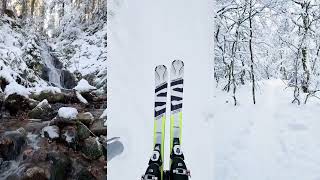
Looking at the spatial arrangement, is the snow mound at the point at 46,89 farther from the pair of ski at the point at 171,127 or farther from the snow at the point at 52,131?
the pair of ski at the point at 171,127

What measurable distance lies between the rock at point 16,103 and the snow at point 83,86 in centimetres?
34

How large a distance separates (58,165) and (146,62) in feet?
2.98

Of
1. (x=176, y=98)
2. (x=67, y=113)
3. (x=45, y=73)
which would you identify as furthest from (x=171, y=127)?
(x=45, y=73)

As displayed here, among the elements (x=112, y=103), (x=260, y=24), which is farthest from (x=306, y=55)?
(x=112, y=103)

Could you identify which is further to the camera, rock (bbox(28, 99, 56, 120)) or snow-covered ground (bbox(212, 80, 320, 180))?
snow-covered ground (bbox(212, 80, 320, 180))

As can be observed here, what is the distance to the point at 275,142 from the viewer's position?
2.76m

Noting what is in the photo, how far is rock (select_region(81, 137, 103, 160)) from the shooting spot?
2.44 meters

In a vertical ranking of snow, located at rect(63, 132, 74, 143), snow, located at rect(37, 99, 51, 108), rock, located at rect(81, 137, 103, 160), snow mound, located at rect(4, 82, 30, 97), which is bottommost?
rock, located at rect(81, 137, 103, 160)

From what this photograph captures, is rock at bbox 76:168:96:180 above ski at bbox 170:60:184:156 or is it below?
below

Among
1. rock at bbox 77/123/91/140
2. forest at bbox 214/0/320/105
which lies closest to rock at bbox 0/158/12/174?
rock at bbox 77/123/91/140

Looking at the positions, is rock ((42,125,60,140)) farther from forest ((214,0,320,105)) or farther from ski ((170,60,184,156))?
forest ((214,0,320,105))

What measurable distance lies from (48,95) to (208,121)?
1094mm

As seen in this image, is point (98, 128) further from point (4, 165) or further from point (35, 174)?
point (4, 165)

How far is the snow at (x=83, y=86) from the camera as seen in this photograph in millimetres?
2443
